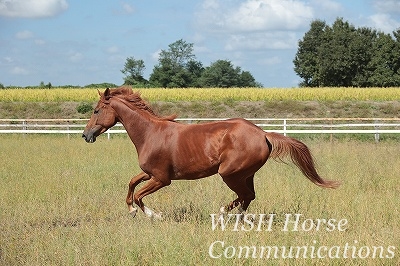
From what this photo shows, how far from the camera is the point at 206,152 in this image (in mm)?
7750

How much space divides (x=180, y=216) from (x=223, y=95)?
36917 millimetres

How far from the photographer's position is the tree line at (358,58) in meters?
68.1

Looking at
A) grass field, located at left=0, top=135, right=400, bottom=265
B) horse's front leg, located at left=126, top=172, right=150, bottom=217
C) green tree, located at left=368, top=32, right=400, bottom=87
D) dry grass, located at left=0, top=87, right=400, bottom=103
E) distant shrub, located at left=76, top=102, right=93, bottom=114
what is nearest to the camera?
grass field, located at left=0, top=135, right=400, bottom=265

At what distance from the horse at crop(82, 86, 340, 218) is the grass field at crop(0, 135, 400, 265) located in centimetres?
46

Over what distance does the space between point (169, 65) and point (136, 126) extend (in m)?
72.0

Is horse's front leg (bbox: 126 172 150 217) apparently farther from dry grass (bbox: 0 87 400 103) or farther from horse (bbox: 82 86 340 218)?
dry grass (bbox: 0 87 400 103)

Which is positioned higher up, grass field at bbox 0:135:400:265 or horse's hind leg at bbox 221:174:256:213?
horse's hind leg at bbox 221:174:256:213

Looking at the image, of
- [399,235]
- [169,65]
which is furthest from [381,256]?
[169,65]

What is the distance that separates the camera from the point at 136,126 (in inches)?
328

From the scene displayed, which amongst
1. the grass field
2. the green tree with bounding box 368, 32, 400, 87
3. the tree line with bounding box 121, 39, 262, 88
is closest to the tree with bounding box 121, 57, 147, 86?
the tree line with bounding box 121, 39, 262, 88

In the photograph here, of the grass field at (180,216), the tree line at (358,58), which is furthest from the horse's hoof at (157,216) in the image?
the tree line at (358,58)

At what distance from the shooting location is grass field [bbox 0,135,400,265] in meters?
5.74

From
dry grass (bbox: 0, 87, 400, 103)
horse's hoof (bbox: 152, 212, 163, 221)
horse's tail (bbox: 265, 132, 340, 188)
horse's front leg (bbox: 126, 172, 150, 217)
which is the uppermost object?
dry grass (bbox: 0, 87, 400, 103)

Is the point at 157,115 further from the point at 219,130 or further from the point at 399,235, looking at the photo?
the point at 399,235
